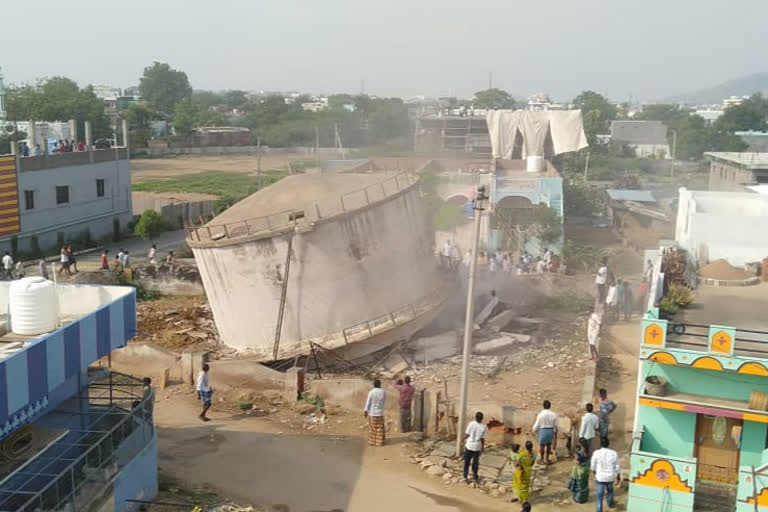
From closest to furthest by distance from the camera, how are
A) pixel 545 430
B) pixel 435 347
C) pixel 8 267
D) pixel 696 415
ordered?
pixel 696 415 → pixel 545 430 → pixel 435 347 → pixel 8 267

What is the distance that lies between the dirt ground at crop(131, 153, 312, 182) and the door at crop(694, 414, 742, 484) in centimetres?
5916

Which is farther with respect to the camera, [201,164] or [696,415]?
[201,164]

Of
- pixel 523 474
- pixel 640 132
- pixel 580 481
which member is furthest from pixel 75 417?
pixel 640 132

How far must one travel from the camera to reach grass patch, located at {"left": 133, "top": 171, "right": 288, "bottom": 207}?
2250 inches

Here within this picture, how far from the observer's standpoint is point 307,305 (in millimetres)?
17844

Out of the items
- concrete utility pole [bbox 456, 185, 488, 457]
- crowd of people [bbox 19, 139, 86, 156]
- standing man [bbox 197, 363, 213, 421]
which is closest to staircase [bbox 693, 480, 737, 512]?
concrete utility pole [bbox 456, 185, 488, 457]

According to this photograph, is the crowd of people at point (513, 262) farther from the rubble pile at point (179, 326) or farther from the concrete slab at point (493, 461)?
the concrete slab at point (493, 461)

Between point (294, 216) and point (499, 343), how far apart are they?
594cm

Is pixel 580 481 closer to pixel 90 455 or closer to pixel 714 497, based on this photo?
pixel 714 497

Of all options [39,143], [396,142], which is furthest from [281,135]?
[39,143]

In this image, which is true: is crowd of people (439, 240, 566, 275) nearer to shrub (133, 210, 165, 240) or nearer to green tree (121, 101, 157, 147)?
shrub (133, 210, 165, 240)

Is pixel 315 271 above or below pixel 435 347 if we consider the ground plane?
above

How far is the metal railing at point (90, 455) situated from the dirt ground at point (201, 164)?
55723 mm

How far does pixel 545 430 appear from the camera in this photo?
41.2ft
